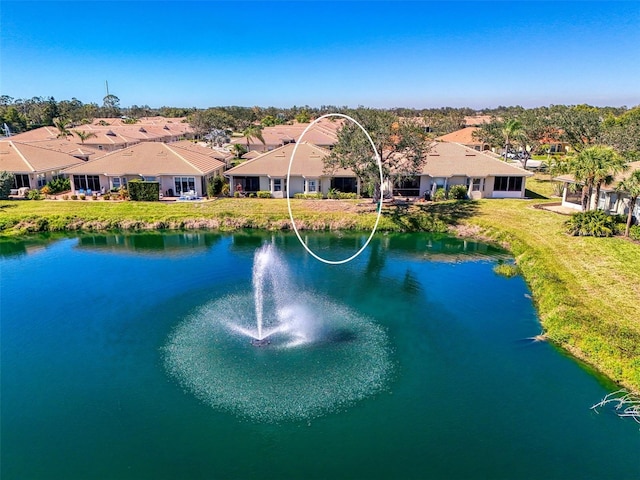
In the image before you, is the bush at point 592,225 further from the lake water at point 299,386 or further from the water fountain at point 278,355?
the water fountain at point 278,355

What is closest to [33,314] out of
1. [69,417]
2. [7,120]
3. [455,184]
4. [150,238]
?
[69,417]

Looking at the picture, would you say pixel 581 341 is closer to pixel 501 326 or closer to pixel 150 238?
pixel 501 326

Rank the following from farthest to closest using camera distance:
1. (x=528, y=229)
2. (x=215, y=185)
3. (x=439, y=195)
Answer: (x=215, y=185) → (x=439, y=195) → (x=528, y=229)

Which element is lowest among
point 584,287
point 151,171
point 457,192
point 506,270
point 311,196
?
point 506,270

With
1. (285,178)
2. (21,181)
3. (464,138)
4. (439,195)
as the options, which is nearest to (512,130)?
(439,195)

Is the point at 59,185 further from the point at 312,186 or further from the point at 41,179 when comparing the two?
the point at 312,186

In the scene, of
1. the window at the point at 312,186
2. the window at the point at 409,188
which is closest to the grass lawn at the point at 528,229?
the window at the point at 312,186
